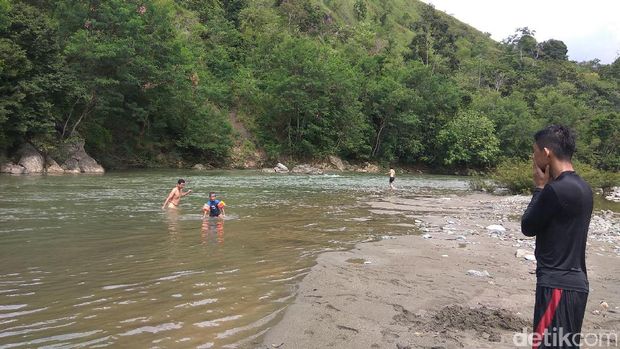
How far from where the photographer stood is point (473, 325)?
5.26 m

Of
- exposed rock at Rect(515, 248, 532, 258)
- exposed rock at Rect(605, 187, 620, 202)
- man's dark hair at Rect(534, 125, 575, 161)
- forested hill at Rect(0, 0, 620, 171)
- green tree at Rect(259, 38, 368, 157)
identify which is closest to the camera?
man's dark hair at Rect(534, 125, 575, 161)

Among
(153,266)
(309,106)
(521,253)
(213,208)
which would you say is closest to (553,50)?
(309,106)

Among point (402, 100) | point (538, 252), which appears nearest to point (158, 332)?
point (538, 252)

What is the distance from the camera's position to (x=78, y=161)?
108 ft

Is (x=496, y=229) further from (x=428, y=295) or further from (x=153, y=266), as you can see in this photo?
(x=153, y=266)

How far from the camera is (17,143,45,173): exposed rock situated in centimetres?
2989

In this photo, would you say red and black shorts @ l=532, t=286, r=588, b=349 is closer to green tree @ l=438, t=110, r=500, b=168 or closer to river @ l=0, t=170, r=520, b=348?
river @ l=0, t=170, r=520, b=348

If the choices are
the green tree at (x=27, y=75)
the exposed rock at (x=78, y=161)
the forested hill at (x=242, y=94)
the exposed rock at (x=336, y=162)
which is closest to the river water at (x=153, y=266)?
the green tree at (x=27, y=75)

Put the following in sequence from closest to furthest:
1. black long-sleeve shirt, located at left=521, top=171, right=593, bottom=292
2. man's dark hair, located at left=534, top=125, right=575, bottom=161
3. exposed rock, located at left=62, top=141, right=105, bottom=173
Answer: black long-sleeve shirt, located at left=521, top=171, right=593, bottom=292, man's dark hair, located at left=534, top=125, right=575, bottom=161, exposed rock, located at left=62, top=141, right=105, bottom=173

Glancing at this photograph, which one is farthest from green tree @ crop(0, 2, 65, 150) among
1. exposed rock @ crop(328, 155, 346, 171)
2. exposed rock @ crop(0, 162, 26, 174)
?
exposed rock @ crop(328, 155, 346, 171)

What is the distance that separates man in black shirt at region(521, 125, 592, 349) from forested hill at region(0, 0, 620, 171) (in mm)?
32010

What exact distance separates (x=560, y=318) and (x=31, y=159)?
33.9 metres

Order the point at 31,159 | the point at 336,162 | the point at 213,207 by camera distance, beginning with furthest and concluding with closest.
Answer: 1. the point at 336,162
2. the point at 31,159
3. the point at 213,207

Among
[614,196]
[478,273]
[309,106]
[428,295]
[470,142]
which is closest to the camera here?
[428,295]
